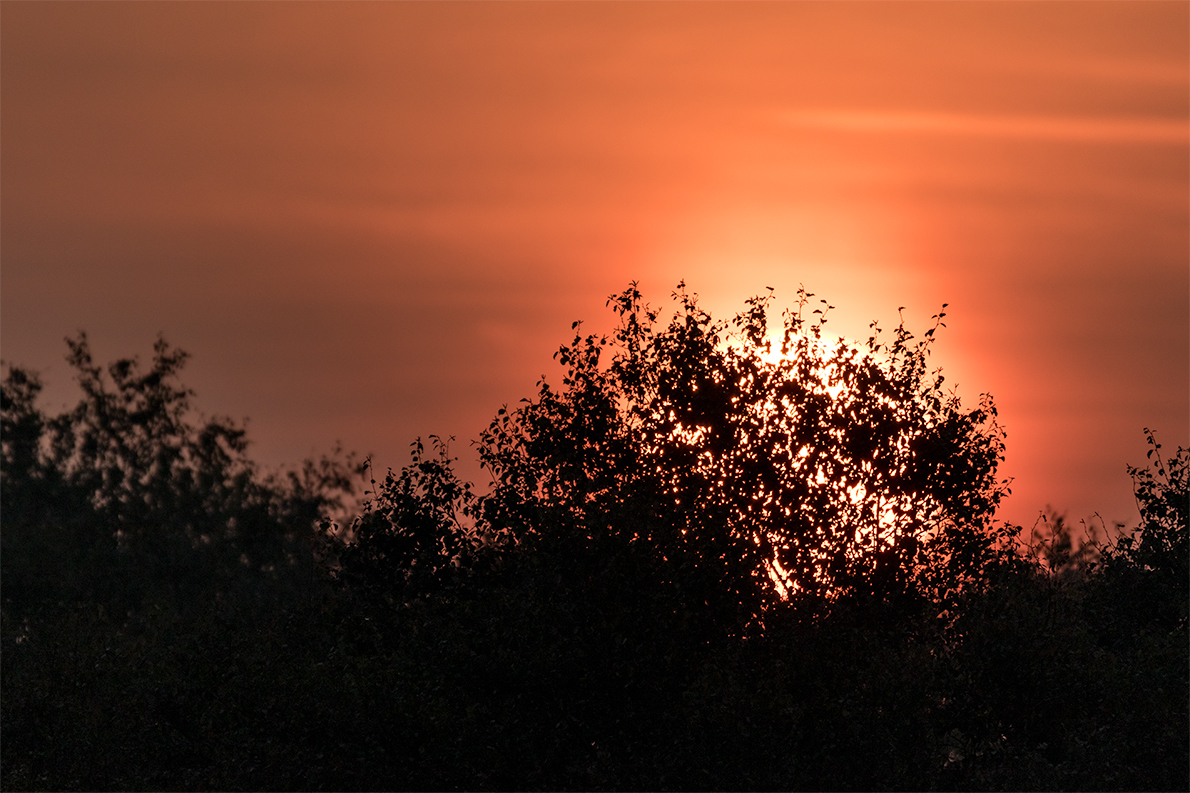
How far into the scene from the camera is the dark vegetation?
25.3 meters

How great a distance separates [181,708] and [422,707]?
15391 mm

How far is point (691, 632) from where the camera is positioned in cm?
2530

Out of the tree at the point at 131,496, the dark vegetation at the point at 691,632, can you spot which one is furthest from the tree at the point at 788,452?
the tree at the point at 131,496

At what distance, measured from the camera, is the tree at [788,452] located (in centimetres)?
3034

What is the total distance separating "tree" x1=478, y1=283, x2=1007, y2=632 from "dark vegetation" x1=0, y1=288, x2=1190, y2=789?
74 mm

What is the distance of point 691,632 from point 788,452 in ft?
25.2

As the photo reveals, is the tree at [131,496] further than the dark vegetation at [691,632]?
Yes

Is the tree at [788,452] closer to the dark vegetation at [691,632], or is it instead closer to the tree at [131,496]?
the dark vegetation at [691,632]

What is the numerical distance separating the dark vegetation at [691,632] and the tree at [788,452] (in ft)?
0.24

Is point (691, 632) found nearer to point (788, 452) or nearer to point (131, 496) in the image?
point (788, 452)

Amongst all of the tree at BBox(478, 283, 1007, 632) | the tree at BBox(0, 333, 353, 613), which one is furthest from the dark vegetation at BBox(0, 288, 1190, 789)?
the tree at BBox(0, 333, 353, 613)

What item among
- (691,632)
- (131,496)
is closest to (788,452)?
(691,632)

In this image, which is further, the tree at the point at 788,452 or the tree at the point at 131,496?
the tree at the point at 131,496

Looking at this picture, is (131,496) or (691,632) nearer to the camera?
(691,632)
